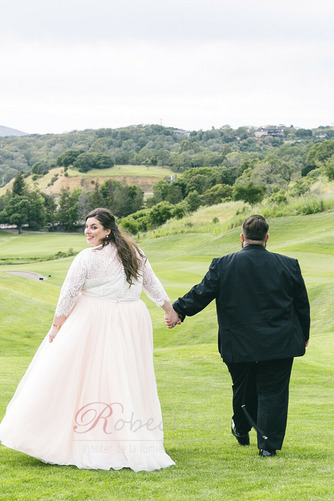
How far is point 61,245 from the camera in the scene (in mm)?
110562

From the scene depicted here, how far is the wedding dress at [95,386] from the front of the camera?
5.90 metres

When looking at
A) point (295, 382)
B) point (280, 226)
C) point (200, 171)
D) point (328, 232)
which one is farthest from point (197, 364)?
point (200, 171)

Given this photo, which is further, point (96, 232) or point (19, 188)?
point (19, 188)

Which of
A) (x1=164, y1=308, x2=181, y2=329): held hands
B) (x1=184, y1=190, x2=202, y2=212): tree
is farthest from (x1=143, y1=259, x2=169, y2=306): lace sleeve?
(x1=184, y1=190, x2=202, y2=212): tree

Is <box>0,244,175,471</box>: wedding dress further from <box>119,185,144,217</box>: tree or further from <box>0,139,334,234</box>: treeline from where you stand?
<box>119,185,144,217</box>: tree

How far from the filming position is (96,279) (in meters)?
6.44

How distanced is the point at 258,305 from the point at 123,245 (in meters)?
1.46

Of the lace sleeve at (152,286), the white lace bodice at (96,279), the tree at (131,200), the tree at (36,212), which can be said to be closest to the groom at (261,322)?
the lace sleeve at (152,286)

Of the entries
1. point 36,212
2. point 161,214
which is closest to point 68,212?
point 36,212

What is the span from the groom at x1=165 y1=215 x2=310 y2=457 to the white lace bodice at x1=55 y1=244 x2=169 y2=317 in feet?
2.82

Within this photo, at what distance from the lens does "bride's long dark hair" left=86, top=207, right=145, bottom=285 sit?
6.51 m

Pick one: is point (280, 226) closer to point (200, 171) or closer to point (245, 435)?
point (245, 435)

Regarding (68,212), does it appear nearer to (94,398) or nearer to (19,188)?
(19,188)

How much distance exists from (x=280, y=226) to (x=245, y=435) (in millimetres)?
57992
